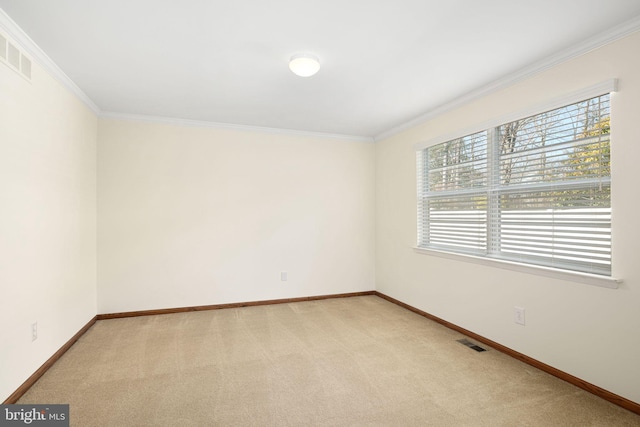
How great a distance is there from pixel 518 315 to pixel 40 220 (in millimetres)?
3958

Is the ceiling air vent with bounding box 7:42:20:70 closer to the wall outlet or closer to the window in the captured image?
the window

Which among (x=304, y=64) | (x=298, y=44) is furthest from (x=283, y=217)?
(x=298, y=44)

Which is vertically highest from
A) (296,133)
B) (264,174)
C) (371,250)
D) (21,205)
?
(296,133)

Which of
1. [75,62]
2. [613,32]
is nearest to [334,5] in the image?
[613,32]

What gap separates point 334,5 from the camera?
1.85 meters

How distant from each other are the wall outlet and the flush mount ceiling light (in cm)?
261

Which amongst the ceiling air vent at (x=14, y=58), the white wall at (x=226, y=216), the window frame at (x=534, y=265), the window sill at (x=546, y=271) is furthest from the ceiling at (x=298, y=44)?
the window sill at (x=546, y=271)

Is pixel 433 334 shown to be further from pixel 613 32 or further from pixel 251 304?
pixel 613 32

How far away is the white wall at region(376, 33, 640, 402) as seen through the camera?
2008 mm

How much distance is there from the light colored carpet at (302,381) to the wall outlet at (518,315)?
0.33 m

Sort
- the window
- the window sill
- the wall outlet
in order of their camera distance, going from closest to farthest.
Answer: the window sill
the window
the wall outlet

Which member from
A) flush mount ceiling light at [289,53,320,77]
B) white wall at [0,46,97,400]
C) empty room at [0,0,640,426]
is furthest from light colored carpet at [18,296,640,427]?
flush mount ceiling light at [289,53,320,77]

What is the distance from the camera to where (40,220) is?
2.45m

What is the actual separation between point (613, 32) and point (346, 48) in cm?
175
